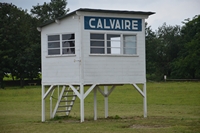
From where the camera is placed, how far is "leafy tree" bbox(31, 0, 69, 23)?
331ft

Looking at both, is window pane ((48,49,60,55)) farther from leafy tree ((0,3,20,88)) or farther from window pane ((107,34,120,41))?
leafy tree ((0,3,20,88))

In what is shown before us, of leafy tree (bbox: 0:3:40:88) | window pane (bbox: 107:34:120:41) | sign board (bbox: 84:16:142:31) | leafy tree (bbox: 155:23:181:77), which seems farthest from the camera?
leafy tree (bbox: 155:23:181:77)

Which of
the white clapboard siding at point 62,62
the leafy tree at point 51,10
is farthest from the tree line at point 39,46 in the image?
the white clapboard siding at point 62,62

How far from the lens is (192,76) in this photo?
103562mm

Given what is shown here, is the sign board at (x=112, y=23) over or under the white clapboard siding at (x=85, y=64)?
over

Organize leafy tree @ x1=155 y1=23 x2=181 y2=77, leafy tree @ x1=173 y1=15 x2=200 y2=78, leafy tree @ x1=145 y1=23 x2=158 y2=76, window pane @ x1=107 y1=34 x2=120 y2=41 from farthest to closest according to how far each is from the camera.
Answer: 1. leafy tree @ x1=155 y1=23 x2=181 y2=77
2. leafy tree @ x1=145 y1=23 x2=158 y2=76
3. leafy tree @ x1=173 y1=15 x2=200 y2=78
4. window pane @ x1=107 y1=34 x2=120 y2=41

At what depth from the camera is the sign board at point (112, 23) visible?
85.6 ft

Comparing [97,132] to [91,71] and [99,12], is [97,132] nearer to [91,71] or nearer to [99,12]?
[91,71]

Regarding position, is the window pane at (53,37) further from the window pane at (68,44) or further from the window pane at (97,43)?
the window pane at (97,43)

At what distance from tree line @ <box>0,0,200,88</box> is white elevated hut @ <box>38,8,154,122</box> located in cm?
5626

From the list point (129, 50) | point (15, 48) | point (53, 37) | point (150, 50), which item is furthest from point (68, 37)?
point (150, 50)

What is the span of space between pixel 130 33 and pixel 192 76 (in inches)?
3074

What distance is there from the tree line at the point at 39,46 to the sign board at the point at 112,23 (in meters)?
56.9

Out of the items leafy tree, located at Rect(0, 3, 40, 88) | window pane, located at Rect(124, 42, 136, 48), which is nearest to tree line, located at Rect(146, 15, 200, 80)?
leafy tree, located at Rect(0, 3, 40, 88)
